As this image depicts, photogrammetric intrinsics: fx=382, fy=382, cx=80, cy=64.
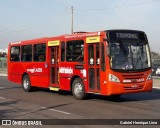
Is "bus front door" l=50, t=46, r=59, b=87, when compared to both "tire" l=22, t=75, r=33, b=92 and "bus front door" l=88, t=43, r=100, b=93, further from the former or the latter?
"bus front door" l=88, t=43, r=100, b=93

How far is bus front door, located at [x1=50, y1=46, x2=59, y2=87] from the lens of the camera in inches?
688

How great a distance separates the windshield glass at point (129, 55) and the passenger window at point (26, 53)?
21.5 feet

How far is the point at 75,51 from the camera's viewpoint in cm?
1595

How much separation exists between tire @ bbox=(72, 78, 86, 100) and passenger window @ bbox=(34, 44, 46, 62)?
9.78 feet

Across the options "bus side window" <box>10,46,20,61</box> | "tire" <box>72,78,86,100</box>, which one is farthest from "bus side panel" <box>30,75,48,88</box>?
"tire" <box>72,78,86,100</box>

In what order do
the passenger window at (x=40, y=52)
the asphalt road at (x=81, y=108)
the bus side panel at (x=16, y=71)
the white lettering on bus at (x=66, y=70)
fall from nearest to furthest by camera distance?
the asphalt road at (x=81, y=108) → the white lettering on bus at (x=66, y=70) → the passenger window at (x=40, y=52) → the bus side panel at (x=16, y=71)

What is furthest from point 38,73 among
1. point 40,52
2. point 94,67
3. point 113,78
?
point 113,78

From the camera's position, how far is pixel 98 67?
48.0ft

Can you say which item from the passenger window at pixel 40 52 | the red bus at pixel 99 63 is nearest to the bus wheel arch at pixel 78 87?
the red bus at pixel 99 63

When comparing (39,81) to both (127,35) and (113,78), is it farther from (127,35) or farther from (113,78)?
(127,35)

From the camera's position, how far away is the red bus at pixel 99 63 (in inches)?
557

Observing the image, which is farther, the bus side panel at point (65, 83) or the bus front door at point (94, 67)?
the bus side panel at point (65, 83)

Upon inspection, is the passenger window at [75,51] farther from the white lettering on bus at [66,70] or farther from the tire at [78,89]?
the tire at [78,89]

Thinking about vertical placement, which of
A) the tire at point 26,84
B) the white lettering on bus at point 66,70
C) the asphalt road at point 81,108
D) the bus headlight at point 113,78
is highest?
the white lettering on bus at point 66,70
